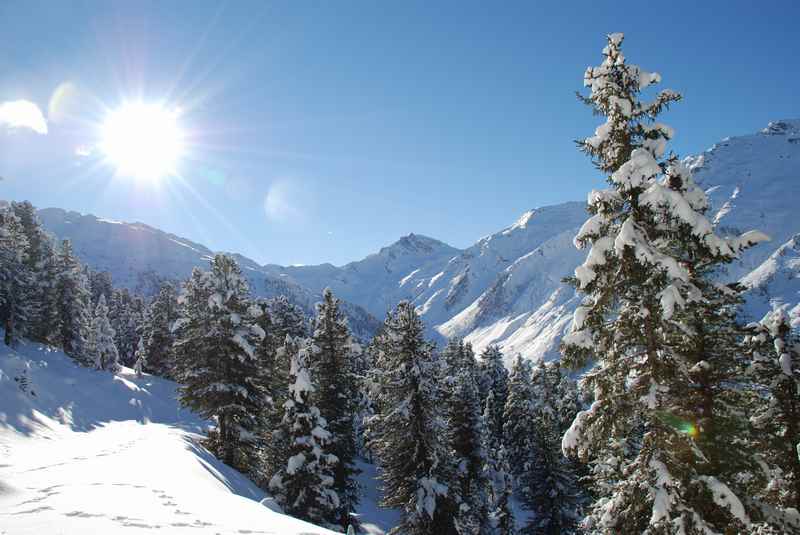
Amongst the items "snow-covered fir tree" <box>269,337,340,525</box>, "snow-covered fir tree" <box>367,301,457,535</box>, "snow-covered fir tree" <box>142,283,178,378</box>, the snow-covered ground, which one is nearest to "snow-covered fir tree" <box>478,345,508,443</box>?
"snow-covered fir tree" <box>367,301,457,535</box>

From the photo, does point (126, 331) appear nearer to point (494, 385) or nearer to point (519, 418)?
point (494, 385)

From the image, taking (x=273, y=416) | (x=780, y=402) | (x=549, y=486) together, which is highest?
(x=780, y=402)

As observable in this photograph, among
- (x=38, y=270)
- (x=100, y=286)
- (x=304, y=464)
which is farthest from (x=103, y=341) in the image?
(x=100, y=286)

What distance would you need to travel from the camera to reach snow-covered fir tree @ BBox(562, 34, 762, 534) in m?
10.0

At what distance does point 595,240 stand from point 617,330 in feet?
7.22

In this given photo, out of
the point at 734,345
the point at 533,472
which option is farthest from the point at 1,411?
the point at 533,472

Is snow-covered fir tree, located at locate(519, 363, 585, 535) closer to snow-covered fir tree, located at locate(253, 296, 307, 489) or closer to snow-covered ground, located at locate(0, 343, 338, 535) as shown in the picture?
snow-covered fir tree, located at locate(253, 296, 307, 489)

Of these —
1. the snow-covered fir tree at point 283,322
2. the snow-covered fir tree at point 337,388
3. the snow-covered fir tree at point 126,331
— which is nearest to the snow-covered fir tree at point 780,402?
the snow-covered fir tree at point 337,388

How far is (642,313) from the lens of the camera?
1055 cm

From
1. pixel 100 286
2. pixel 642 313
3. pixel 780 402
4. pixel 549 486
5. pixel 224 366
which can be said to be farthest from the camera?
pixel 100 286

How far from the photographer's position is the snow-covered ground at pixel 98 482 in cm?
868

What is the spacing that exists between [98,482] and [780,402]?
64.0 ft

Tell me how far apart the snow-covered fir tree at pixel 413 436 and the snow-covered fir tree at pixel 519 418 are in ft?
52.9

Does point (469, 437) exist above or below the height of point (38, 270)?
below
